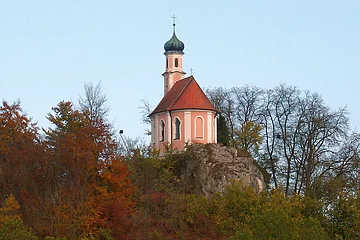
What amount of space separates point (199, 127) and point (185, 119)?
945 mm

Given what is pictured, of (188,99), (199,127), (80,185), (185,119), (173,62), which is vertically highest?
(173,62)

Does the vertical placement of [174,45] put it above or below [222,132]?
above

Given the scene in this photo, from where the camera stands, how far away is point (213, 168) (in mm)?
43375

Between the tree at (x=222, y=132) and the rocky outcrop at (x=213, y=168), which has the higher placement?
the tree at (x=222, y=132)

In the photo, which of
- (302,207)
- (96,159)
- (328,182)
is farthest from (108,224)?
(328,182)

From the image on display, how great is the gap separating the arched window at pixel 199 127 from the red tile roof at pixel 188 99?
0.70 meters

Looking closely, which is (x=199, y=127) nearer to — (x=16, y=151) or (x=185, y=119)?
(x=185, y=119)

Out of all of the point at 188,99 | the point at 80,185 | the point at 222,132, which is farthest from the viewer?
the point at 222,132

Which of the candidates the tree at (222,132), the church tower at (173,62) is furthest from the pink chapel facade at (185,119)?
the church tower at (173,62)

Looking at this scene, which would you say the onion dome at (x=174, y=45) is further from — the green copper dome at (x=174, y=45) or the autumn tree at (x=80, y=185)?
the autumn tree at (x=80, y=185)

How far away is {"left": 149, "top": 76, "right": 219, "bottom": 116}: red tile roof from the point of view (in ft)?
158

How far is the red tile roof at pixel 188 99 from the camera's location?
48.1 metres

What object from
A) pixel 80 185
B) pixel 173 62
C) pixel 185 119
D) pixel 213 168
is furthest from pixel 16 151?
pixel 173 62

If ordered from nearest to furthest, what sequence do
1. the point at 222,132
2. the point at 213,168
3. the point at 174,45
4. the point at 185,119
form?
the point at 213,168, the point at 185,119, the point at 222,132, the point at 174,45
